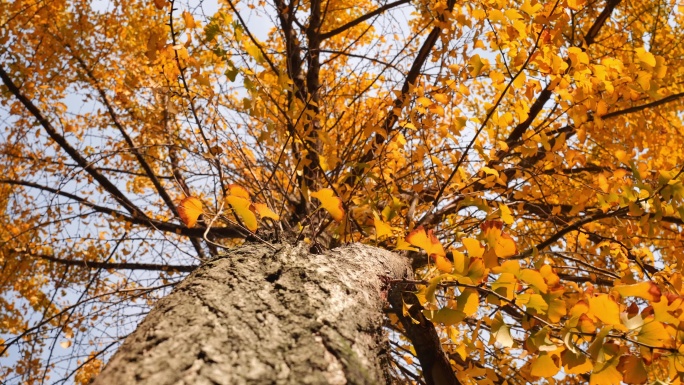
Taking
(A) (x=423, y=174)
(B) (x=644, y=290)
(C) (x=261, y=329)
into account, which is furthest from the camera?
(A) (x=423, y=174)

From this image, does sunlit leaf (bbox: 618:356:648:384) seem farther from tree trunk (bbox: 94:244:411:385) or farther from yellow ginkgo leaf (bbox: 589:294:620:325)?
tree trunk (bbox: 94:244:411:385)

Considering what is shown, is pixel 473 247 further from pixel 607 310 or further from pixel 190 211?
pixel 190 211

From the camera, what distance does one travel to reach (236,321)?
0.83 m

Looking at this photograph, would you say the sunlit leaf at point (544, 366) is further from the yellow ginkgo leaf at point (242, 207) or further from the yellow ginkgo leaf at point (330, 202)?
the yellow ginkgo leaf at point (242, 207)

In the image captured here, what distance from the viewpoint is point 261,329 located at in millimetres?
822

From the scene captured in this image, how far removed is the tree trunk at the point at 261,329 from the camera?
0.68 meters

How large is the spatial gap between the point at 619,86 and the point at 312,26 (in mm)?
2145

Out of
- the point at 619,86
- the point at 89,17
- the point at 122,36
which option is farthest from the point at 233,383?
the point at 122,36

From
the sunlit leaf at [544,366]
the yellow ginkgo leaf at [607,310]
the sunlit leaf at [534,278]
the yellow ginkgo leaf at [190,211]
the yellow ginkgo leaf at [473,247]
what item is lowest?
the sunlit leaf at [544,366]

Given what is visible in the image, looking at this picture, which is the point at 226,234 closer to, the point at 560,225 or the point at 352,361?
the point at 560,225

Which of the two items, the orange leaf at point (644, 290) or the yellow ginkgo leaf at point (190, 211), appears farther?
the yellow ginkgo leaf at point (190, 211)

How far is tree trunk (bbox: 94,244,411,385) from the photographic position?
26.8 inches

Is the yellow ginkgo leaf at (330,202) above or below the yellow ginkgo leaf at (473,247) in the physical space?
above

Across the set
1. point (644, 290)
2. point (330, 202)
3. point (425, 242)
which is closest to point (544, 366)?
point (644, 290)
